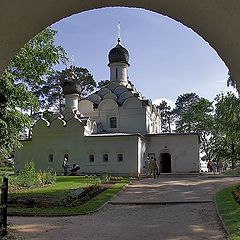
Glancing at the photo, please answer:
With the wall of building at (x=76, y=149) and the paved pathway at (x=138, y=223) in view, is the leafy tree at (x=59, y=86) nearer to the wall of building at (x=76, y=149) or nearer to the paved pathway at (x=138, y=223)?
the wall of building at (x=76, y=149)

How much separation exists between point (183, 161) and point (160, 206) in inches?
863

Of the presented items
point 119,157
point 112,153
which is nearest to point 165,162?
point 119,157

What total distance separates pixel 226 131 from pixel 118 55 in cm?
1624

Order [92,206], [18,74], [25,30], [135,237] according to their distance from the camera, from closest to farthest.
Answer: [25,30] → [135,237] → [92,206] → [18,74]

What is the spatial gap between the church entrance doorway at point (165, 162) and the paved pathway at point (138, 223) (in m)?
20.9

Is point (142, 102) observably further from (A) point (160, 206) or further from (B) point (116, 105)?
(A) point (160, 206)

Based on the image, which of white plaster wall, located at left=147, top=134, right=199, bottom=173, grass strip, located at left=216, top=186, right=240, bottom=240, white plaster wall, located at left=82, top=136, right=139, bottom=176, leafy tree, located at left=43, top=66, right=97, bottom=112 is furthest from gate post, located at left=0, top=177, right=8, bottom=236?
leafy tree, located at left=43, top=66, right=97, bottom=112

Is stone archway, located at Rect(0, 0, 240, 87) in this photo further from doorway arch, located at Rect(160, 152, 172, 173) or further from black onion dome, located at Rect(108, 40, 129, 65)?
black onion dome, located at Rect(108, 40, 129, 65)

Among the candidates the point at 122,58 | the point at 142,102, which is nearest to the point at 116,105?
the point at 142,102

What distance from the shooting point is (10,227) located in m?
8.63

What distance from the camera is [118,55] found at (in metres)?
40.8

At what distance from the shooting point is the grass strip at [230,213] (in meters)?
7.47

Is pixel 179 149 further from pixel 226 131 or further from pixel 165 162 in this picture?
pixel 226 131

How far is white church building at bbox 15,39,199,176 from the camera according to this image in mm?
32625
